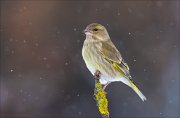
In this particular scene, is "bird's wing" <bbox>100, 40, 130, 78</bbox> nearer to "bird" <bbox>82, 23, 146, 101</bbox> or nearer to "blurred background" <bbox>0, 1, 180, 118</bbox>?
"bird" <bbox>82, 23, 146, 101</bbox>

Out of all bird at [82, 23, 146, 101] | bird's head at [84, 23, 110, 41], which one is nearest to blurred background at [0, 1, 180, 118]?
bird's head at [84, 23, 110, 41]

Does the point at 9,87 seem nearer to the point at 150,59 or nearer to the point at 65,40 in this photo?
the point at 65,40

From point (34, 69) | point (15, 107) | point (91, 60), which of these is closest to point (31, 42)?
point (34, 69)

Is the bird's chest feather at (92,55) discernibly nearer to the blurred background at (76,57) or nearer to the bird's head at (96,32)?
the bird's head at (96,32)

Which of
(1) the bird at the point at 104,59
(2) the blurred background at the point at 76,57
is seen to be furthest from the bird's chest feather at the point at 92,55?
(2) the blurred background at the point at 76,57

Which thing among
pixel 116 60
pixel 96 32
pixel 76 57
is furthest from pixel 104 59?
pixel 76 57

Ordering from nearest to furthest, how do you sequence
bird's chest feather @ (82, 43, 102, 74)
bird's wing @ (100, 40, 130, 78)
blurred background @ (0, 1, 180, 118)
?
1. bird's chest feather @ (82, 43, 102, 74)
2. bird's wing @ (100, 40, 130, 78)
3. blurred background @ (0, 1, 180, 118)

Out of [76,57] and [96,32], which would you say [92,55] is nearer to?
[96,32]
